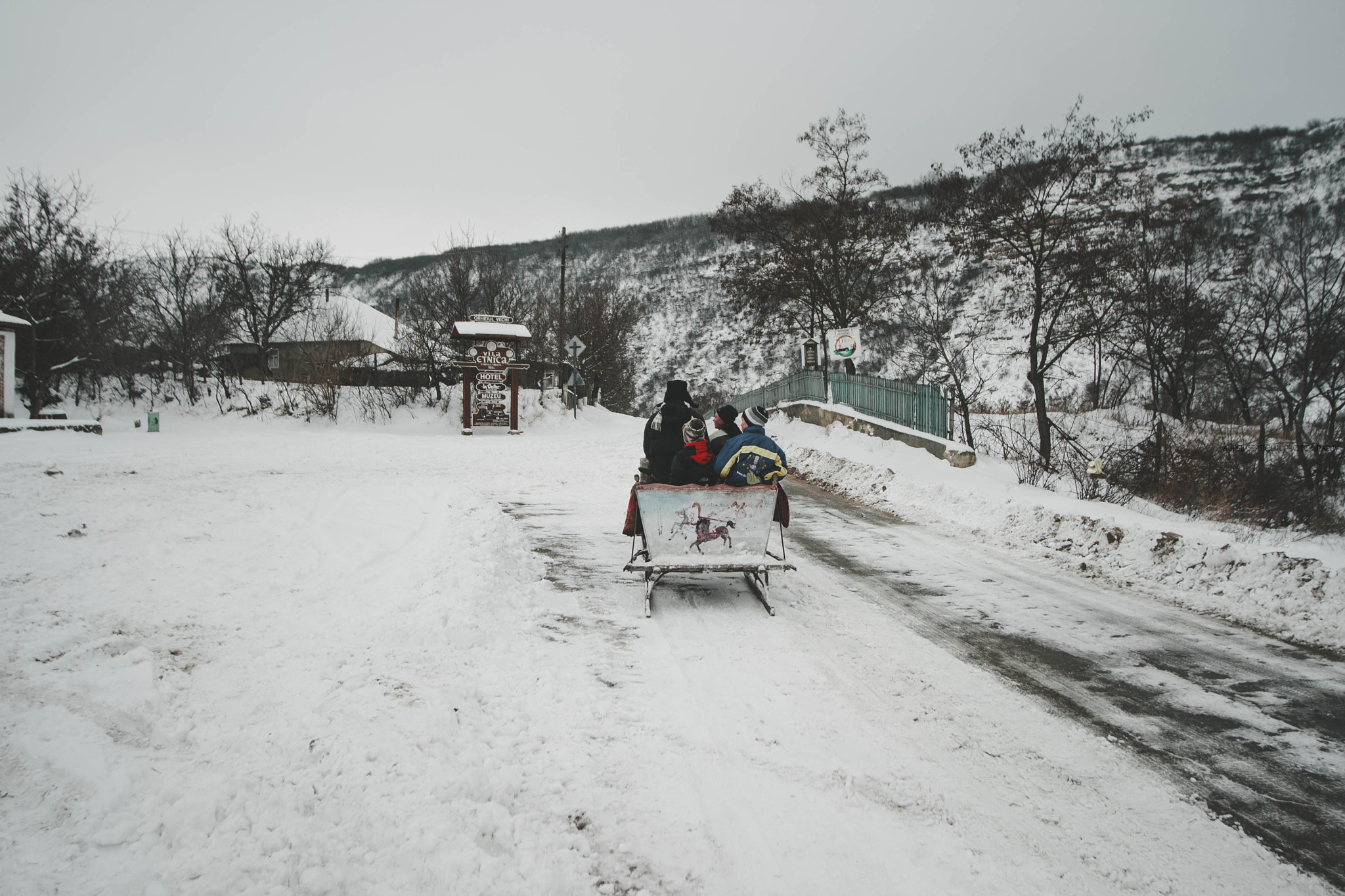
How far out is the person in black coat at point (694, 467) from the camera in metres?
5.86

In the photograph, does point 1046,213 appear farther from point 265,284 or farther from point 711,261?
point 711,261

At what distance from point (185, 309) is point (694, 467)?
3512 centimetres

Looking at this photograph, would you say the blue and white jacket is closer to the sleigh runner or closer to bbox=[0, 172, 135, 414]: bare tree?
the sleigh runner

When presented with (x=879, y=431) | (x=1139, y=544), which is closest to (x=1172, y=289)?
(x=879, y=431)

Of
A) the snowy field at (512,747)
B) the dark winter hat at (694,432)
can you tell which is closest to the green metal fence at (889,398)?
the snowy field at (512,747)

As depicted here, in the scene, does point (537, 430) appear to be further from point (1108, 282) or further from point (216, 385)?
point (1108, 282)

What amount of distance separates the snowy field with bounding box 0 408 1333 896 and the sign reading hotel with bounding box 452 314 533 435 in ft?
63.5

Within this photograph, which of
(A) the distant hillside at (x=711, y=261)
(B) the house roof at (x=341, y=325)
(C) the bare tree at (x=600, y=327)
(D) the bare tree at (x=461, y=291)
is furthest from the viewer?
(A) the distant hillside at (x=711, y=261)

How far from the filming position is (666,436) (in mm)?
6359

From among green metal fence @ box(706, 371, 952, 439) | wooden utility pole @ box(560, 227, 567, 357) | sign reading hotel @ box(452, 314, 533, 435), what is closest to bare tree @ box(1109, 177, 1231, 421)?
green metal fence @ box(706, 371, 952, 439)

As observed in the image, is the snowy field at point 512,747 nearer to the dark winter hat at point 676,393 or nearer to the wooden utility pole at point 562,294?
the dark winter hat at point 676,393

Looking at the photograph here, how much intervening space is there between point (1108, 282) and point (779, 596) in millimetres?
17795

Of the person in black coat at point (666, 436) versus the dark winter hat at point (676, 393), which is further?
the dark winter hat at point (676, 393)

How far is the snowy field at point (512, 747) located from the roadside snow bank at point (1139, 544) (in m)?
2.98
